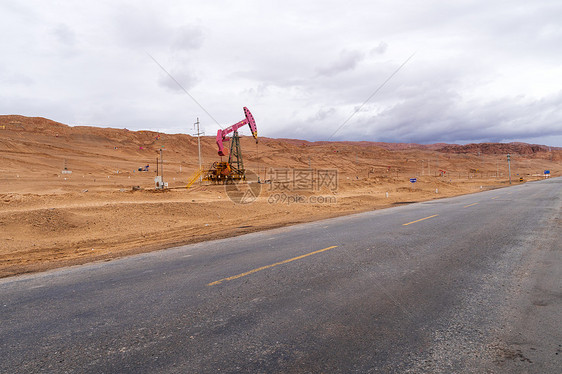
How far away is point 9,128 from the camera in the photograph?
240ft

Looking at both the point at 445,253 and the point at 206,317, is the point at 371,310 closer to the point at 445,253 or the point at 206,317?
the point at 206,317

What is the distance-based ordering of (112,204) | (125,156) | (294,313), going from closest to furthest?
(294,313) < (112,204) < (125,156)

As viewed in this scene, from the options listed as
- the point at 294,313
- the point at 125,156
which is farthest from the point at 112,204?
the point at 125,156

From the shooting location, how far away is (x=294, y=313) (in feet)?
14.8

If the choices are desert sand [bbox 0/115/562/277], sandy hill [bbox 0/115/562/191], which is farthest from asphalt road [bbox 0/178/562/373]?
sandy hill [bbox 0/115/562/191]

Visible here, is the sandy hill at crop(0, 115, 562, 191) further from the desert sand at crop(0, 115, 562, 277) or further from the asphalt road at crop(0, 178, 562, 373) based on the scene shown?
the asphalt road at crop(0, 178, 562, 373)

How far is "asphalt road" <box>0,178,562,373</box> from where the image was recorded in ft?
11.2

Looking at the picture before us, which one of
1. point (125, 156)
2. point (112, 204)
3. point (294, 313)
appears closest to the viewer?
point (294, 313)

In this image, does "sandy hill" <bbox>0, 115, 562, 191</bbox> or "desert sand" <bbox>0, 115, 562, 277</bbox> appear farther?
"sandy hill" <bbox>0, 115, 562, 191</bbox>

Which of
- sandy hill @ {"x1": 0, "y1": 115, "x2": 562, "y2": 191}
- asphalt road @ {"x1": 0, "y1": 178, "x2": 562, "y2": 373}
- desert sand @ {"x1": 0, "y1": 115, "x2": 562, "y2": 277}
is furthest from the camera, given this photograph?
sandy hill @ {"x1": 0, "y1": 115, "x2": 562, "y2": 191}

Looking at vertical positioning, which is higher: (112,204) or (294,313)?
(112,204)

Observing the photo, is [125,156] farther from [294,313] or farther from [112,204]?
[294,313]

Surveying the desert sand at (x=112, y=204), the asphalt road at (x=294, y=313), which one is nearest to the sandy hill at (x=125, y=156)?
the desert sand at (x=112, y=204)

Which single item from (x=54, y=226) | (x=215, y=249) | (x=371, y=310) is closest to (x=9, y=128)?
(x=54, y=226)
